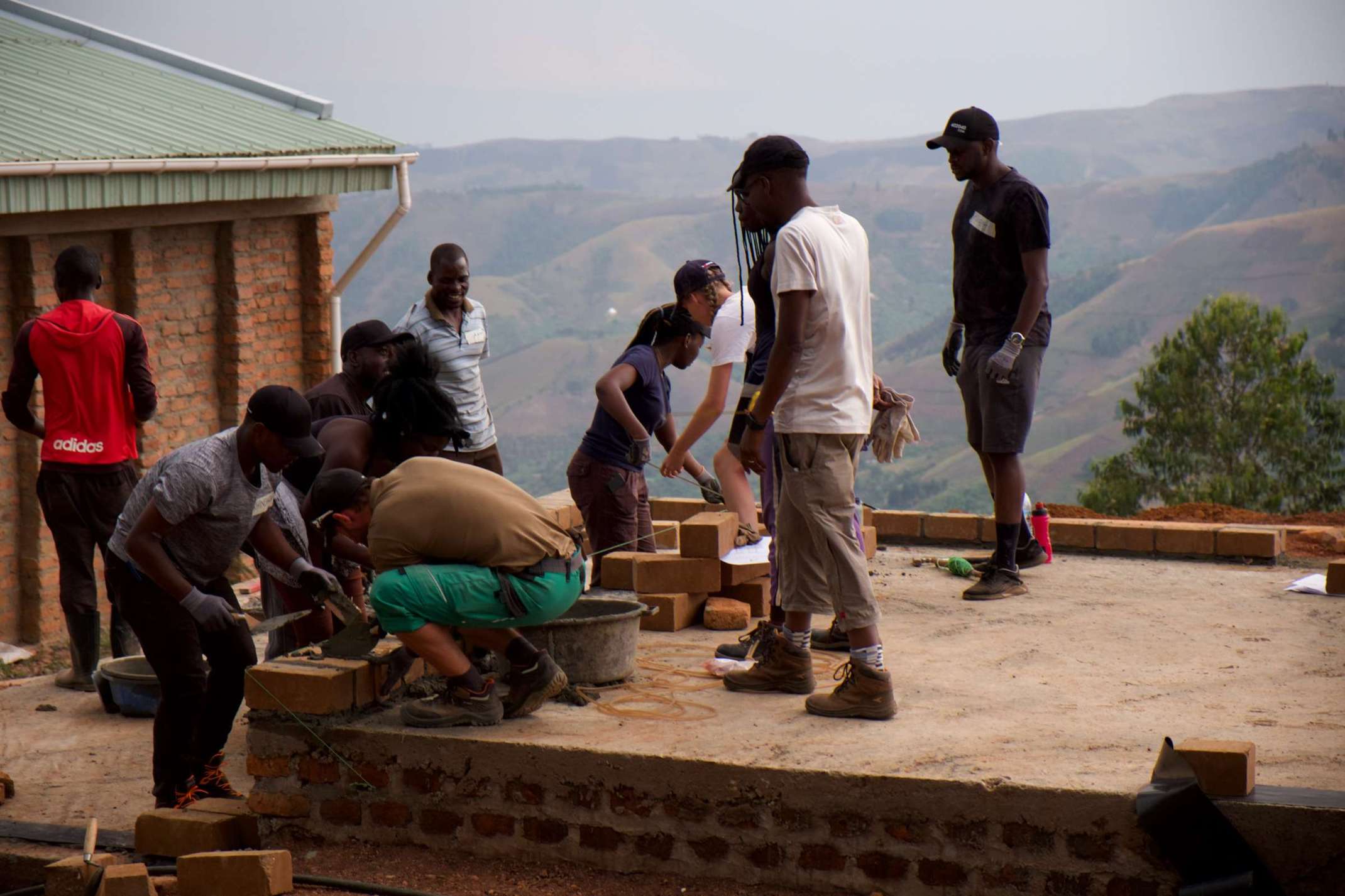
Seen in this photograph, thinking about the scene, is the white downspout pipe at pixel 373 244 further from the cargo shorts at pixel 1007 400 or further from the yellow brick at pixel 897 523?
the cargo shorts at pixel 1007 400

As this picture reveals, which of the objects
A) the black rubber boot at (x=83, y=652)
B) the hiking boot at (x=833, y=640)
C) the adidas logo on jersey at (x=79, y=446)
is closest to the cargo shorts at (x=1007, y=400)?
the hiking boot at (x=833, y=640)

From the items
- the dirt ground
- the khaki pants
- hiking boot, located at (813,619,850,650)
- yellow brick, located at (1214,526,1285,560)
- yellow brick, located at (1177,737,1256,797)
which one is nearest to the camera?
yellow brick, located at (1177,737,1256,797)

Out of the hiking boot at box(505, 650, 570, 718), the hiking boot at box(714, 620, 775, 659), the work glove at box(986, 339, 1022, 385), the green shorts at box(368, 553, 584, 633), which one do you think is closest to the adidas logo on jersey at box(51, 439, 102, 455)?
the green shorts at box(368, 553, 584, 633)

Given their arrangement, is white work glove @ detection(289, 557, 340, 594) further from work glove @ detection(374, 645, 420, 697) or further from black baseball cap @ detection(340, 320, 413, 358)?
black baseball cap @ detection(340, 320, 413, 358)

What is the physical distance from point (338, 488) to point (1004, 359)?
2.97 metres

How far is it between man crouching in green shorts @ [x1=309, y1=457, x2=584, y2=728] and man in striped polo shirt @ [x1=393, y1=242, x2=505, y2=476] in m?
1.92

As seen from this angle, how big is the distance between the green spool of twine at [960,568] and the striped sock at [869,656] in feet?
8.21

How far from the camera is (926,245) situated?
8300cm

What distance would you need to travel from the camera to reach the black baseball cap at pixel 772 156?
14.9 ft

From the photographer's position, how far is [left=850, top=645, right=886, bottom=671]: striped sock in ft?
14.9

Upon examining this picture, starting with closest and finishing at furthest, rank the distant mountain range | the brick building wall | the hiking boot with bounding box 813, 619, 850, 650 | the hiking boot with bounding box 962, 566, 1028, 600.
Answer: the hiking boot with bounding box 813, 619, 850, 650, the hiking boot with bounding box 962, 566, 1028, 600, the brick building wall, the distant mountain range

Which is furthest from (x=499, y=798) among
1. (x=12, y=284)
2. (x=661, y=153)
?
(x=661, y=153)

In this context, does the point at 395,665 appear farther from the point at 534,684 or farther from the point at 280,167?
the point at 280,167

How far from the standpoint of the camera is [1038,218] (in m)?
5.91
